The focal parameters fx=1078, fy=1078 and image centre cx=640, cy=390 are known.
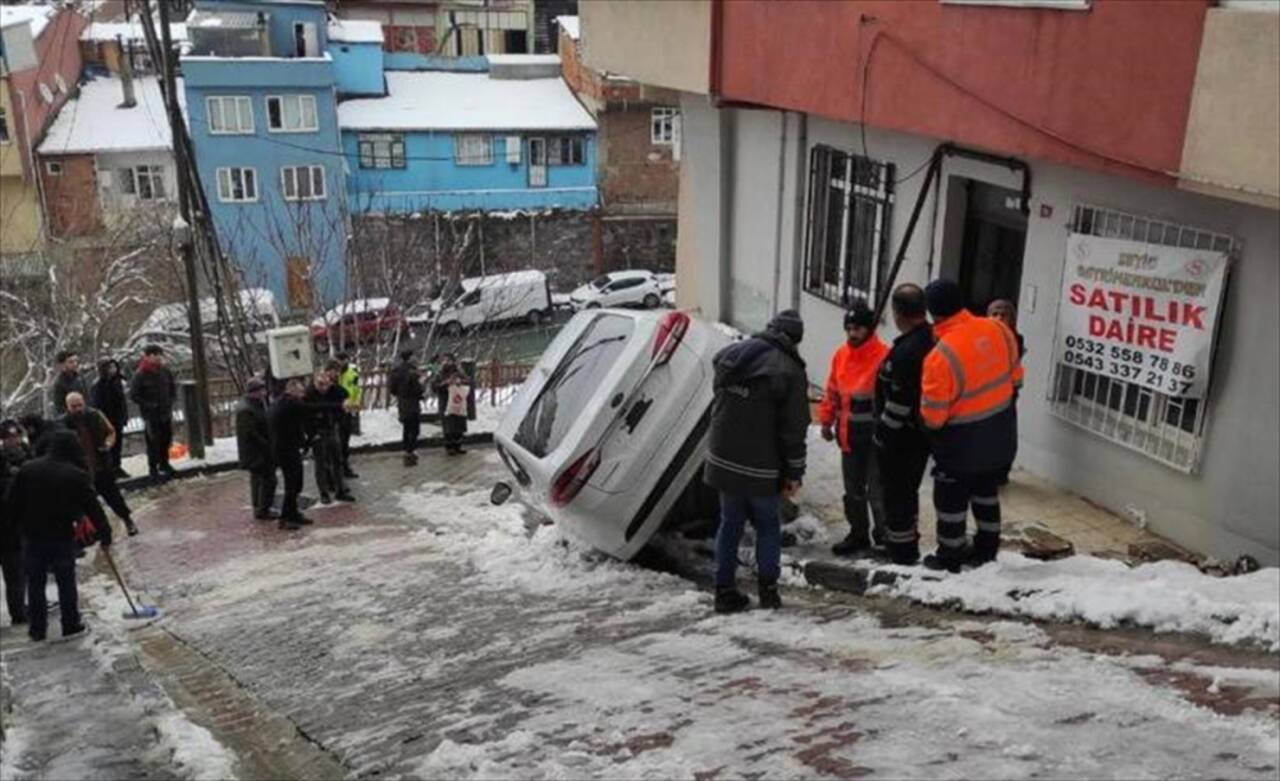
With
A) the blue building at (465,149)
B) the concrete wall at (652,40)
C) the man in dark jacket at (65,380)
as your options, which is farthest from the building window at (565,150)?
the man in dark jacket at (65,380)

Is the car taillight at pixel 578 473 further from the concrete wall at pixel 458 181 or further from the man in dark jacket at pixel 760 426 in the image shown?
the concrete wall at pixel 458 181

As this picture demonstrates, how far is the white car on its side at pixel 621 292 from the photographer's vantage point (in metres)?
35.2

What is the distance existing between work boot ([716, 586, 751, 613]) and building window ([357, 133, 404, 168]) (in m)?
33.6

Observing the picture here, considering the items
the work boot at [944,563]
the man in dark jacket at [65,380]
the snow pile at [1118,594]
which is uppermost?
the snow pile at [1118,594]

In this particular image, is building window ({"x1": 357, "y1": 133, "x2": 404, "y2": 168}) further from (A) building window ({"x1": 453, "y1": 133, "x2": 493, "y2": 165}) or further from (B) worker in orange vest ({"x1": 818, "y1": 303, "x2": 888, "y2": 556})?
(B) worker in orange vest ({"x1": 818, "y1": 303, "x2": 888, "y2": 556})

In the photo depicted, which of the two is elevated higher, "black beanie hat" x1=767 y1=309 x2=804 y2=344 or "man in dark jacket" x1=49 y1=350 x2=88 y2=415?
"black beanie hat" x1=767 y1=309 x2=804 y2=344

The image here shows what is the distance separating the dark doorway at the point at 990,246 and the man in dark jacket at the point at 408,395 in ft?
21.8

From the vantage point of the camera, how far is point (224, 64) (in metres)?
35.0

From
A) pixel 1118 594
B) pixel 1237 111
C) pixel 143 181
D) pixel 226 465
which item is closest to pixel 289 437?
pixel 226 465

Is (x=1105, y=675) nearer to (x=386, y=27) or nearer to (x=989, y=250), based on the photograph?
(x=989, y=250)

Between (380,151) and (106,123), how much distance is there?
31.0 ft

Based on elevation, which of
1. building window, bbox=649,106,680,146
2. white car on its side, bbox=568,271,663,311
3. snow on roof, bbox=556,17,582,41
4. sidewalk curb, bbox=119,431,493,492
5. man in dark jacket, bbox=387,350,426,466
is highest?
snow on roof, bbox=556,17,582,41

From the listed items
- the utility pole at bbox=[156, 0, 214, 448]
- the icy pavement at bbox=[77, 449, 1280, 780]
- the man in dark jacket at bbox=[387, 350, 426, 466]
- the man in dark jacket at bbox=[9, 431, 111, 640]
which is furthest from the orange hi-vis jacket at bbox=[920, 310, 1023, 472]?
the utility pole at bbox=[156, 0, 214, 448]

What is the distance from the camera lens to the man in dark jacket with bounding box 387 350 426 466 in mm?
13180
